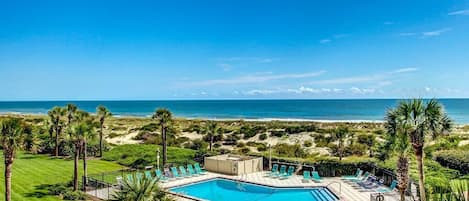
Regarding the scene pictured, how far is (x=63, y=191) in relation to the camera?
16891 mm

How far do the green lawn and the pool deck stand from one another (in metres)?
5.57

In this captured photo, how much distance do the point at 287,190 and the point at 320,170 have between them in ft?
11.2

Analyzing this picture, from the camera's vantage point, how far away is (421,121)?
10258 mm

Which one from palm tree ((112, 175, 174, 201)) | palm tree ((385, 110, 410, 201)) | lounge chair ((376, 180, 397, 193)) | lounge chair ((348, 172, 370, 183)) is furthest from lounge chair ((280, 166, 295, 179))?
palm tree ((112, 175, 174, 201))

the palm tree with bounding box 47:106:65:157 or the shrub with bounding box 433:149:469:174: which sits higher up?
the palm tree with bounding box 47:106:65:157

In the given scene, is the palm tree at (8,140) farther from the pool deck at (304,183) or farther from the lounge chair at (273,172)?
the lounge chair at (273,172)

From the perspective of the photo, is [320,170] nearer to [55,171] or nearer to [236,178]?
[236,178]

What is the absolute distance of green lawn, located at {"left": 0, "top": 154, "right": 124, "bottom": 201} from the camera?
54.5 feet

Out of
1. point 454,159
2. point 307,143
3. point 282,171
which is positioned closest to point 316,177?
point 282,171

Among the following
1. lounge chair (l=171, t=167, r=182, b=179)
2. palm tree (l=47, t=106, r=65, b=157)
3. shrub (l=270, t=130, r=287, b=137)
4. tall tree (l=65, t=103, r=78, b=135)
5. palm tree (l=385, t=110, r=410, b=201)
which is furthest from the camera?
shrub (l=270, t=130, r=287, b=137)

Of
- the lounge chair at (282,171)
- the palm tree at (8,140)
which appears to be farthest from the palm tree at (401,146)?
the palm tree at (8,140)

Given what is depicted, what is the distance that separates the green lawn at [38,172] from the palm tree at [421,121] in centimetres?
1397

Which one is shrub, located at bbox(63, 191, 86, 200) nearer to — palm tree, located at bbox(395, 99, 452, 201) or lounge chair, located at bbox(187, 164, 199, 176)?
lounge chair, located at bbox(187, 164, 199, 176)

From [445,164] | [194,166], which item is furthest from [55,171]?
[445,164]
